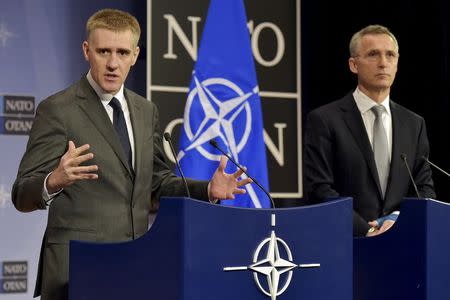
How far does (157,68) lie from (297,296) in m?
3.17

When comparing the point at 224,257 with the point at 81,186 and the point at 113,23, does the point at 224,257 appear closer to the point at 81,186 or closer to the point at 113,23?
the point at 81,186

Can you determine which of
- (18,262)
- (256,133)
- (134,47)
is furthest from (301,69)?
(134,47)

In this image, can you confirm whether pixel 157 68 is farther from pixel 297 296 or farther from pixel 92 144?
pixel 297 296

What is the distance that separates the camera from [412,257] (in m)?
3.52

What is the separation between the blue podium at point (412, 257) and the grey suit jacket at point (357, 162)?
0.51 meters

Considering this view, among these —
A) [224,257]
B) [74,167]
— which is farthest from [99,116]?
[224,257]

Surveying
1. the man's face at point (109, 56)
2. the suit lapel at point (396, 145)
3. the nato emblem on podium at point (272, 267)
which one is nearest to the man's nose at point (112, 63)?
the man's face at point (109, 56)

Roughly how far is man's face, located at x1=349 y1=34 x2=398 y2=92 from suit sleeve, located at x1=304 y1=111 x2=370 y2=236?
0.98ft

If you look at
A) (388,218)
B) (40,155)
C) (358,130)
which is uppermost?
(358,130)

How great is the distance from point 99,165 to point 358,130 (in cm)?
146

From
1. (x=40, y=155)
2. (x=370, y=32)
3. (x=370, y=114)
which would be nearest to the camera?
(x=40, y=155)

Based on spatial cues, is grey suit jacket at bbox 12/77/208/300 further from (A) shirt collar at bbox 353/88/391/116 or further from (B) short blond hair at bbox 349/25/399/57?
(B) short blond hair at bbox 349/25/399/57

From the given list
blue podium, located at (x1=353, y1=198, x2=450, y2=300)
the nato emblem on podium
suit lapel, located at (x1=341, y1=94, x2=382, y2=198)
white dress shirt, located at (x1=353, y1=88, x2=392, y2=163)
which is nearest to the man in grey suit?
the nato emblem on podium

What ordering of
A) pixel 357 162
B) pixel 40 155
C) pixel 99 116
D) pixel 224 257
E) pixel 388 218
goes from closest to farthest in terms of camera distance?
pixel 224 257
pixel 40 155
pixel 99 116
pixel 388 218
pixel 357 162
